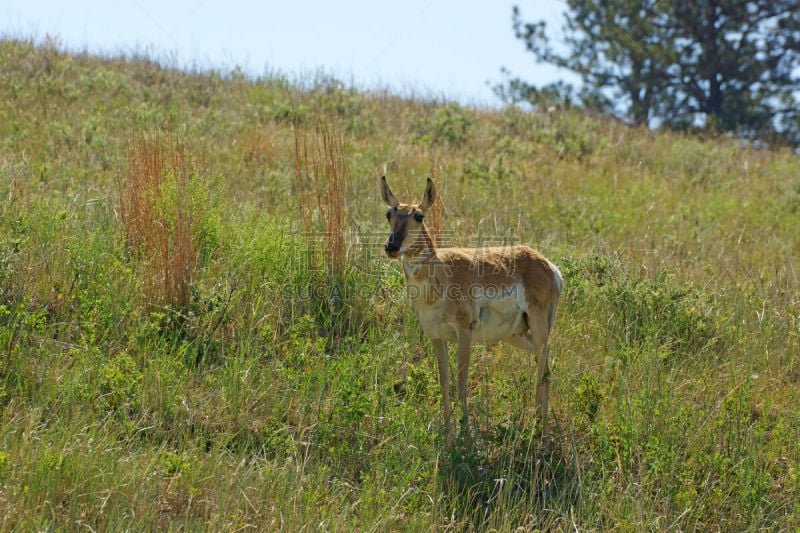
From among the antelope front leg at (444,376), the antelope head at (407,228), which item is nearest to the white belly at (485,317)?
the antelope front leg at (444,376)

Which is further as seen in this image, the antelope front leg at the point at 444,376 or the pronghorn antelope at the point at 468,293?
the antelope front leg at the point at 444,376

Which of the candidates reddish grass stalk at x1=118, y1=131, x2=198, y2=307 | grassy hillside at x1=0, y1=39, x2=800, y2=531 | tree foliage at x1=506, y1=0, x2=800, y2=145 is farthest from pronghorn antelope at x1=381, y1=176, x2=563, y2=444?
tree foliage at x1=506, y1=0, x2=800, y2=145

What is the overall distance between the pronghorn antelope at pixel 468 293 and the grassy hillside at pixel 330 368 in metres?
0.40

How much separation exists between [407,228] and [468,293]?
785 millimetres

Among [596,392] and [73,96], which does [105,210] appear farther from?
[73,96]

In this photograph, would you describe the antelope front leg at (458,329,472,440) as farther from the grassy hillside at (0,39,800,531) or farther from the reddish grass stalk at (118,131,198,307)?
the reddish grass stalk at (118,131,198,307)

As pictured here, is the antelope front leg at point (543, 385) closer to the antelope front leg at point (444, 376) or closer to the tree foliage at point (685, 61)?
the antelope front leg at point (444, 376)

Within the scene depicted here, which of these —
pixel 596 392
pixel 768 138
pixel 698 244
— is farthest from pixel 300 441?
pixel 768 138

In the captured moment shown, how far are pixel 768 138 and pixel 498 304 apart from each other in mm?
19489

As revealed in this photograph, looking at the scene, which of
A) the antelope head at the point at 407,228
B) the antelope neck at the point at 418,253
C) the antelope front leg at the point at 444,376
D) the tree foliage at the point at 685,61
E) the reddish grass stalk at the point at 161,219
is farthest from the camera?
the tree foliage at the point at 685,61

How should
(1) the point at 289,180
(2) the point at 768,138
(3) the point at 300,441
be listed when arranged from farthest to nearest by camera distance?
(2) the point at 768,138, (1) the point at 289,180, (3) the point at 300,441

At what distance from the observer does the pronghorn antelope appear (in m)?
6.75

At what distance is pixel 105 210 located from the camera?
9.23m

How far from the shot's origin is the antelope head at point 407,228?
6457mm
